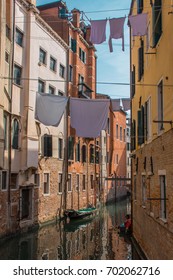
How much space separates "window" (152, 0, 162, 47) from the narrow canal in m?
8.19

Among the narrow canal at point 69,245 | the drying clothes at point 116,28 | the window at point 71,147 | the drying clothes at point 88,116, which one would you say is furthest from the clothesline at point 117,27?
the window at point 71,147

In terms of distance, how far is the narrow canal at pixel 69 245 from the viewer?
14.5 meters

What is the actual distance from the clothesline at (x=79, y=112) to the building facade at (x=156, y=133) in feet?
5.80

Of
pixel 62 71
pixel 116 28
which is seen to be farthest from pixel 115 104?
pixel 116 28

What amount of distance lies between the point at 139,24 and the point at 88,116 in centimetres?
378

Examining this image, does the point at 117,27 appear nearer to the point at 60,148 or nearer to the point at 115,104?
the point at 60,148

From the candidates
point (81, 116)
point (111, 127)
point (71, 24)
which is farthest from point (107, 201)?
point (81, 116)

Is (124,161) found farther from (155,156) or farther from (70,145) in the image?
(155,156)

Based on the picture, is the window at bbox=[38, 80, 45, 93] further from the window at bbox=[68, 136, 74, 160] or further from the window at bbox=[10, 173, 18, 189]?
the window at bbox=[10, 173, 18, 189]

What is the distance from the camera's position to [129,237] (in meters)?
18.2

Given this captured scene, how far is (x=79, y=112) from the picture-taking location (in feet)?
41.3

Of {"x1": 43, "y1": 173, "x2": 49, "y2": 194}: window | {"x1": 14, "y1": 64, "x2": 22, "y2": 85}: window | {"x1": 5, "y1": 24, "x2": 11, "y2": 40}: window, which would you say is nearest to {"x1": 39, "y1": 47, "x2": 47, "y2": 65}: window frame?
{"x1": 14, "y1": 64, "x2": 22, "y2": 85}: window

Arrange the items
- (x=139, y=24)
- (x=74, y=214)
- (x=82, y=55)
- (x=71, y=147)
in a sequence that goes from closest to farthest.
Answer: (x=139, y=24)
(x=74, y=214)
(x=71, y=147)
(x=82, y=55)

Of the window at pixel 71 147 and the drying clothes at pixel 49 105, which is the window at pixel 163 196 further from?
the window at pixel 71 147
